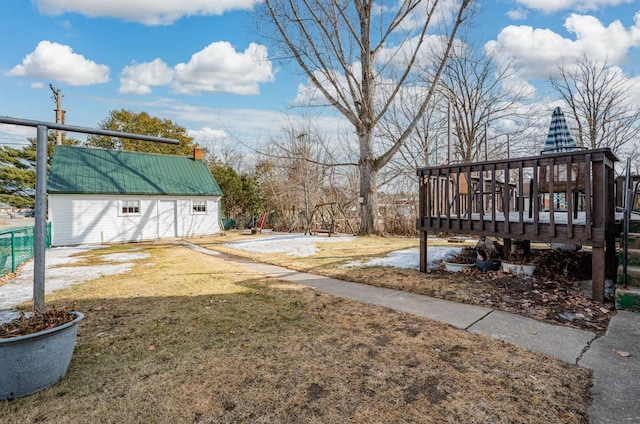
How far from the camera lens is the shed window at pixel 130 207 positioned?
15242 mm

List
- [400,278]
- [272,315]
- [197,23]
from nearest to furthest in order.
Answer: [272,315]
[400,278]
[197,23]

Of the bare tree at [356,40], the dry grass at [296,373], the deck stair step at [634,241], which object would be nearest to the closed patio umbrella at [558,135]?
the deck stair step at [634,241]

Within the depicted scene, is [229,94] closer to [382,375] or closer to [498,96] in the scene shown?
[498,96]

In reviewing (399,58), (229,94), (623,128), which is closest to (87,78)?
(229,94)

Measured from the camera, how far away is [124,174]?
15961 mm

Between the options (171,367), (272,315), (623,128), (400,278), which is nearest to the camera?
(171,367)

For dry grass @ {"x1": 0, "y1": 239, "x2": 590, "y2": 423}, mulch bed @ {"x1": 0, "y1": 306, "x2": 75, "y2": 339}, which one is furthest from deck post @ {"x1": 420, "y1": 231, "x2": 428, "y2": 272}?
mulch bed @ {"x1": 0, "y1": 306, "x2": 75, "y2": 339}

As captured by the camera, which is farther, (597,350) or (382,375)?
(597,350)

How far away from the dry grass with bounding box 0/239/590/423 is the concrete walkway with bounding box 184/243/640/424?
13cm

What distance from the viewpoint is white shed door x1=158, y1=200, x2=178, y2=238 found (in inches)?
635

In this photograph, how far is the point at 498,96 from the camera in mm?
19688

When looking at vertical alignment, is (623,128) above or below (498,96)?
below

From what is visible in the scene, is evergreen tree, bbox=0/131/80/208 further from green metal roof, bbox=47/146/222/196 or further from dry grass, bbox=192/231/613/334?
dry grass, bbox=192/231/613/334

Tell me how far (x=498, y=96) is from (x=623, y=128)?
711 cm
